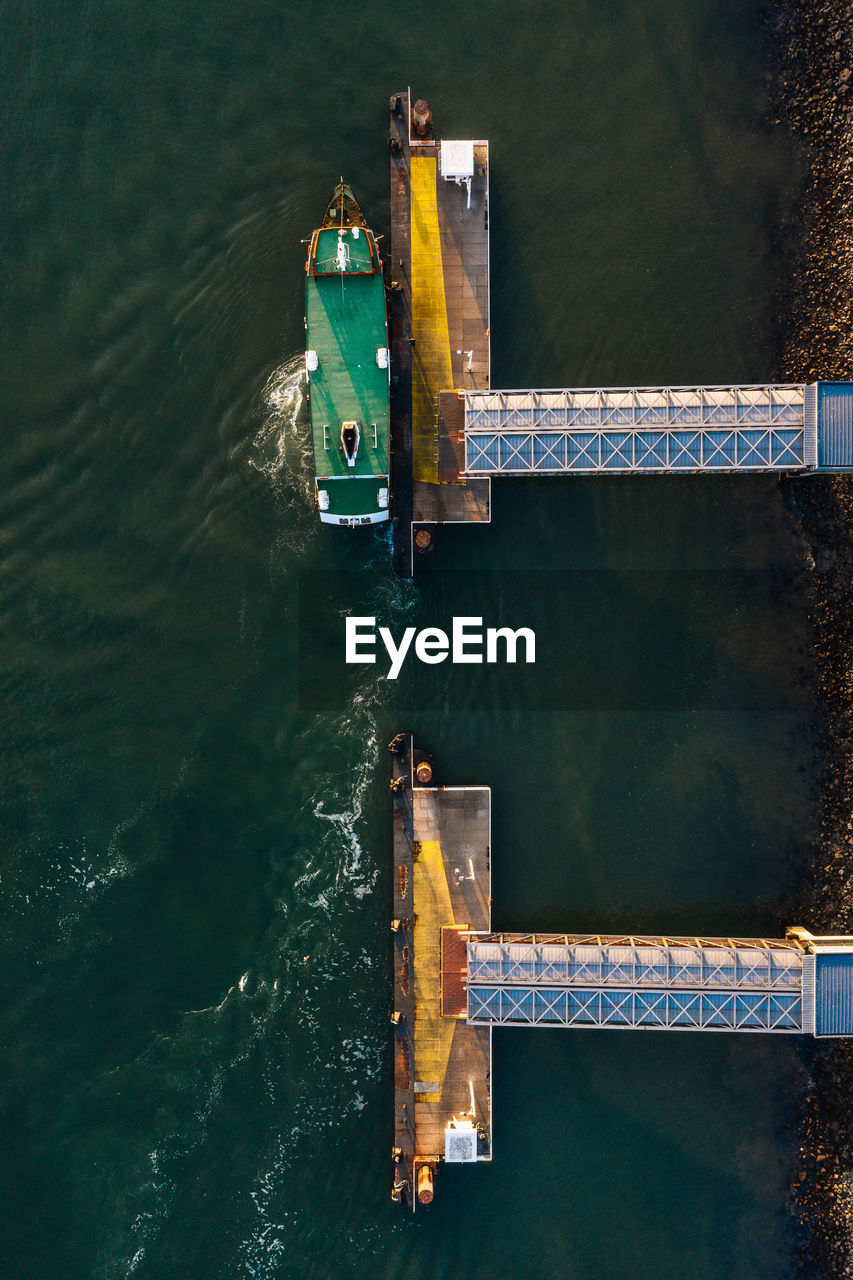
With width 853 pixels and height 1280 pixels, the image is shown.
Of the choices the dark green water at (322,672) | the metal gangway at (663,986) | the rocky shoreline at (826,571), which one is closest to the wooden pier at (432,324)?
the dark green water at (322,672)

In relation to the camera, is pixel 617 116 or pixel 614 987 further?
pixel 617 116

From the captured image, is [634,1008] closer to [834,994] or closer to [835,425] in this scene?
[834,994]

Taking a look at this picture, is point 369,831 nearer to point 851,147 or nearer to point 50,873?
point 50,873

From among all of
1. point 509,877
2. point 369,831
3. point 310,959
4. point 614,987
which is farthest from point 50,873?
point 614,987

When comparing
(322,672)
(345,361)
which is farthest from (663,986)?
(345,361)
